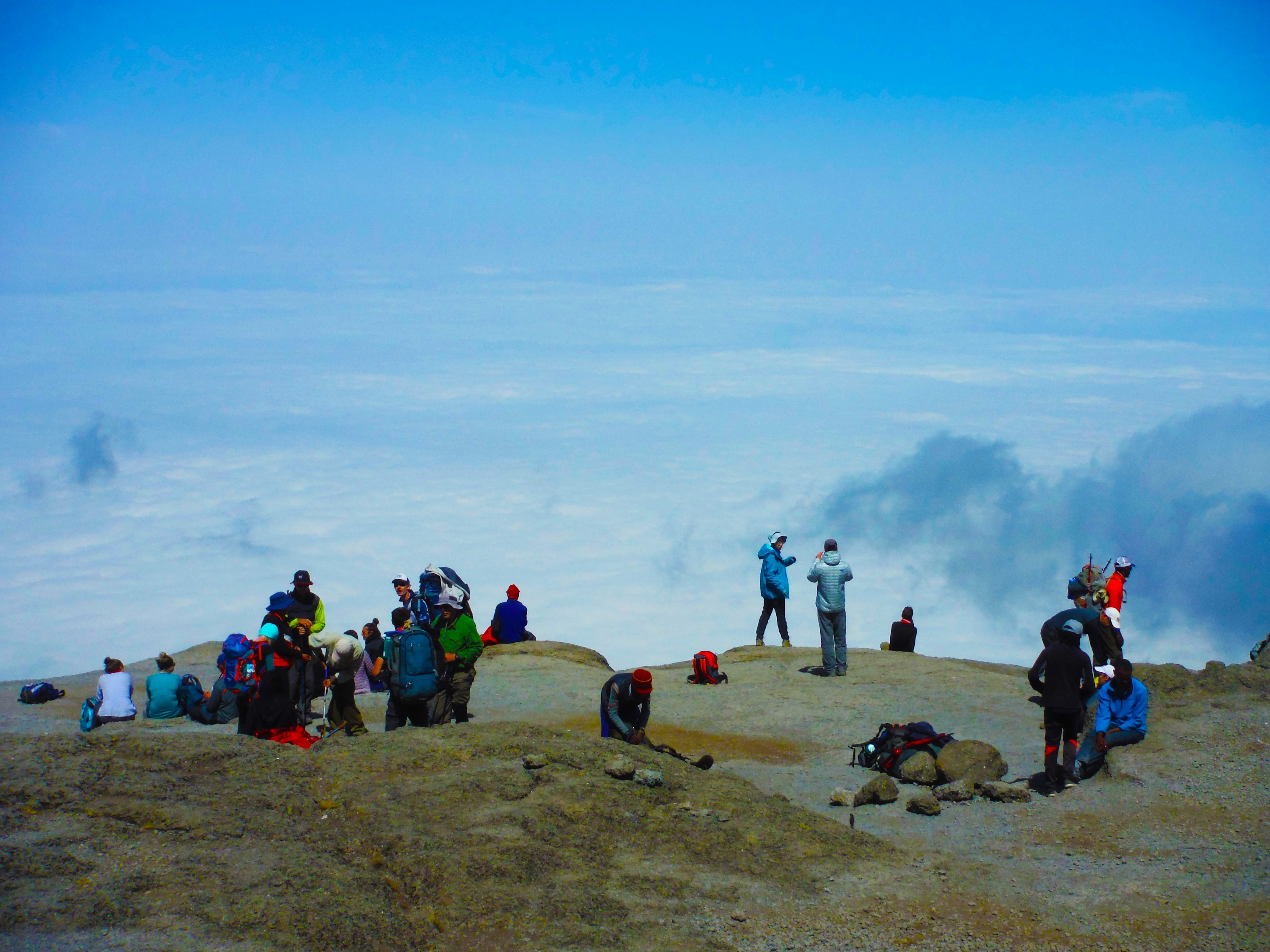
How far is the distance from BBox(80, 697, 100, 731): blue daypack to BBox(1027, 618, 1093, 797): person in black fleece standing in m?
12.4

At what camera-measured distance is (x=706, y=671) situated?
18562 mm

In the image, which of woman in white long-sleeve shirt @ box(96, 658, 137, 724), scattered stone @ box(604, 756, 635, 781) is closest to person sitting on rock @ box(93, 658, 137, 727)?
woman in white long-sleeve shirt @ box(96, 658, 137, 724)

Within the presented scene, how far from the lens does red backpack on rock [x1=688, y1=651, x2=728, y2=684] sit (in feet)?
60.6

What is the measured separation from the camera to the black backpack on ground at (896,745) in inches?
532

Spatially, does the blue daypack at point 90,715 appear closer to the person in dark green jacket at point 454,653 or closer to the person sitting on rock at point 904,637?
the person in dark green jacket at point 454,653

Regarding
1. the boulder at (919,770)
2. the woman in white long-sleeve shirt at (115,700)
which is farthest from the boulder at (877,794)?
the woman in white long-sleeve shirt at (115,700)

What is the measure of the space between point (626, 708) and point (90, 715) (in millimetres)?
8039

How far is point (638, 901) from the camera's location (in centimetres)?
895

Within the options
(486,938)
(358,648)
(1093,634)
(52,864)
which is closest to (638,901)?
(486,938)

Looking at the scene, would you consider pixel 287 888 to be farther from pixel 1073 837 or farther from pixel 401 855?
pixel 1073 837

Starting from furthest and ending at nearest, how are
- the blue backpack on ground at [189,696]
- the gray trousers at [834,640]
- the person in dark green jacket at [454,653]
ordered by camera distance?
the gray trousers at [834,640] < the blue backpack on ground at [189,696] < the person in dark green jacket at [454,653]

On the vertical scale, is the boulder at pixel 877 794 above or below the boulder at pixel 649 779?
below

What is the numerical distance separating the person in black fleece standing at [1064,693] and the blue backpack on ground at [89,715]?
12.4 meters

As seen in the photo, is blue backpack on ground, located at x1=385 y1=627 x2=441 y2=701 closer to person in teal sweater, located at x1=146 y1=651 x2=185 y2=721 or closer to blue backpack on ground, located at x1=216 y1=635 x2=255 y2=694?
blue backpack on ground, located at x1=216 y1=635 x2=255 y2=694
